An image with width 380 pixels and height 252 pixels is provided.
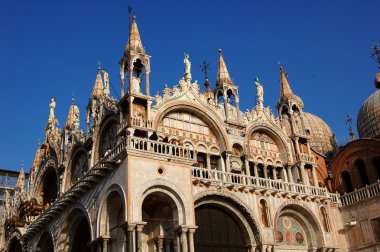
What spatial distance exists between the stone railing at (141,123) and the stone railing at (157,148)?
109 inches

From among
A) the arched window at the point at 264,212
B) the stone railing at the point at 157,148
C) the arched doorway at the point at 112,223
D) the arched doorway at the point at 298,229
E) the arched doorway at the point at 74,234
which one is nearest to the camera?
the stone railing at the point at 157,148

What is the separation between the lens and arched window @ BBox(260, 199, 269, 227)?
91.5 ft

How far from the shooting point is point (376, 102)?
146ft

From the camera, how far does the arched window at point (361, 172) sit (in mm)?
37094

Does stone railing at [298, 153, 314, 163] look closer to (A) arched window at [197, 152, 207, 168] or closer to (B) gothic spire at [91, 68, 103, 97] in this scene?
(A) arched window at [197, 152, 207, 168]

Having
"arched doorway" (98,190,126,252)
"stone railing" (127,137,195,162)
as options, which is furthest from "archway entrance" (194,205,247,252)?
"arched doorway" (98,190,126,252)

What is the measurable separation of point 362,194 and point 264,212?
736 cm

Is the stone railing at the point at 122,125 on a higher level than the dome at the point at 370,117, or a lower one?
lower

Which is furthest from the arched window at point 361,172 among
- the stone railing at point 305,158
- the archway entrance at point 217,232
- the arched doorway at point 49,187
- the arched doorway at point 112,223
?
the arched doorway at point 49,187

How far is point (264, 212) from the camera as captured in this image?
28188 millimetres

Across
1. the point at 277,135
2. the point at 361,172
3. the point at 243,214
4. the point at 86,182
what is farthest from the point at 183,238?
the point at 361,172

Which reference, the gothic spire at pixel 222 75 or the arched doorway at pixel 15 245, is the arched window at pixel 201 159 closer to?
the gothic spire at pixel 222 75

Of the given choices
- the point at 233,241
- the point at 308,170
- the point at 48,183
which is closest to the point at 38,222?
the point at 48,183

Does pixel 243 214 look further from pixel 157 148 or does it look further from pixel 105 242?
pixel 105 242
